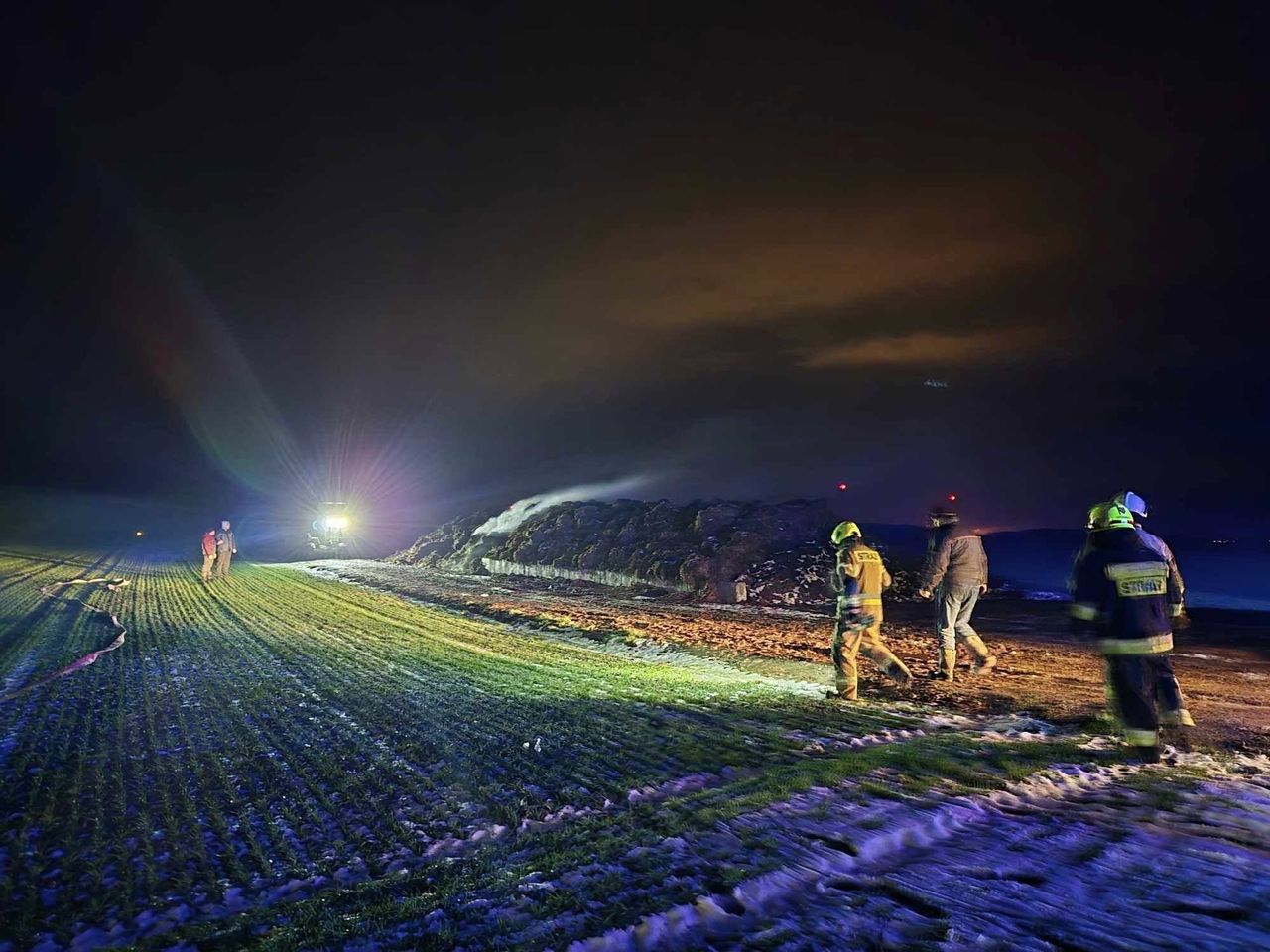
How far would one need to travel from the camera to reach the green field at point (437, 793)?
373 cm

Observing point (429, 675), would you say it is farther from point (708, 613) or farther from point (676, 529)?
point (676, 529)

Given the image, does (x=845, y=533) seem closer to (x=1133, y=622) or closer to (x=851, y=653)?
(x=851, y=653)

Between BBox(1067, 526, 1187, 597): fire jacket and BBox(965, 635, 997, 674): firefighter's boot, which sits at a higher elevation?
BBox(1067, 526, 1187, 597): fire jacket

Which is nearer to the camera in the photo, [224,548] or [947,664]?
[947,664]

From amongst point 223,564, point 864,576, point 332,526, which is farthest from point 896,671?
point 332,526

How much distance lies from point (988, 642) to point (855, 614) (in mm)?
6359

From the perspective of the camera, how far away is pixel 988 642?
13.2 metres

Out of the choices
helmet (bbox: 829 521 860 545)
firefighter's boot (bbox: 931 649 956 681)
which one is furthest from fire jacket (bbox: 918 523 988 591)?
helmet (bbox: 829 521 860 545)

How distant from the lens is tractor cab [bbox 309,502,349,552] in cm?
4034

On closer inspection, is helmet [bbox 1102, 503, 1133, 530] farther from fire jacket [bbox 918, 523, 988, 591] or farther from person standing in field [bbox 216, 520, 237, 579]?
person standing in field [bbox 216, 520, 237, 579]

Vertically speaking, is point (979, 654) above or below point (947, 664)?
above

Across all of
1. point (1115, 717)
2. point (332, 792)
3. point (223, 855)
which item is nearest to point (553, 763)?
point (332, 792)

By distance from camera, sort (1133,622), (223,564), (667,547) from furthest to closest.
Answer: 1. (223,564)
2. (667,547)
3. (1133,622)

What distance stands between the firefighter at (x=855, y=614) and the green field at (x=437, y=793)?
1.83ft
